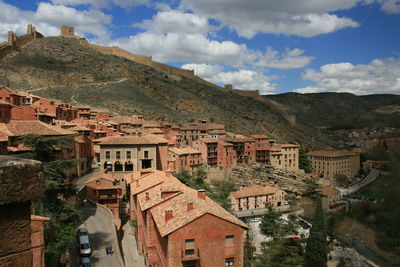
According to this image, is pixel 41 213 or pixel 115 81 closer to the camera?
pixel 41 213

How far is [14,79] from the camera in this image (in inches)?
2985

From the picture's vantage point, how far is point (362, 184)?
8500 cm

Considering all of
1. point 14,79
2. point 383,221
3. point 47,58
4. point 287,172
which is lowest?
point 383,221

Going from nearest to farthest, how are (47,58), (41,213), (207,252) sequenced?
(207,252) → (41,213) → (47,58)

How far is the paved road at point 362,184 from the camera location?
260 feet

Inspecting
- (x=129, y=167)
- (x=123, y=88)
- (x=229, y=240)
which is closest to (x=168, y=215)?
(x=229, y=240)

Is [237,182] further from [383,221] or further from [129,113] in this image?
[129,113]

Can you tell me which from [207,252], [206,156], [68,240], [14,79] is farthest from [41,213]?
[14,79]

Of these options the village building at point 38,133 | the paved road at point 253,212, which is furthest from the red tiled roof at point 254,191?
the village building at point 38,133

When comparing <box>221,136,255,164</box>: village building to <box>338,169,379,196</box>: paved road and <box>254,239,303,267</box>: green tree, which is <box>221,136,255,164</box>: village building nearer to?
<box>338,169,379,196</box>: paved road

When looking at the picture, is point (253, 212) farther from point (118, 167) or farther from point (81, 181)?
point (81, 181)

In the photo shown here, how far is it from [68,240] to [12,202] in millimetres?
15771

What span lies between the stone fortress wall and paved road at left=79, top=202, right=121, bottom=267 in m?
74.3

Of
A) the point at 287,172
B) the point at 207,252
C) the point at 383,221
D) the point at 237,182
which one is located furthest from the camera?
the point at 287,172
